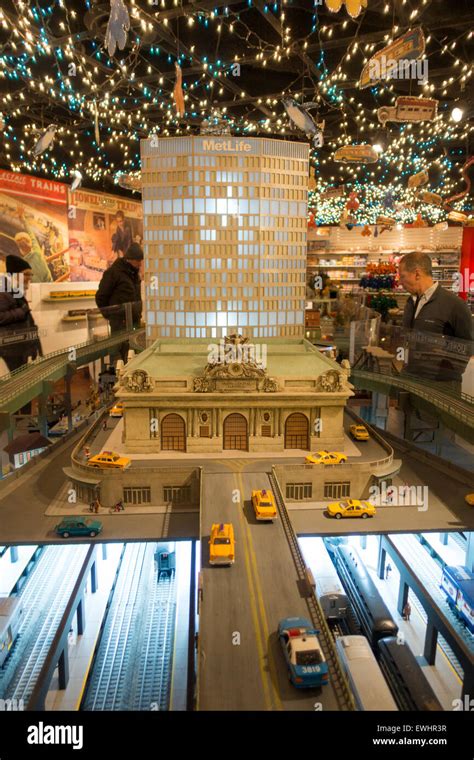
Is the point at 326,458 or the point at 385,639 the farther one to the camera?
the point at 326,458

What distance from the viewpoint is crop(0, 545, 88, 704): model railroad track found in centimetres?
1884

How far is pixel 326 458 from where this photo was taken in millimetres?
27594

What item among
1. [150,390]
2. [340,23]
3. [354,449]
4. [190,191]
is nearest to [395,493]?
[354,449]

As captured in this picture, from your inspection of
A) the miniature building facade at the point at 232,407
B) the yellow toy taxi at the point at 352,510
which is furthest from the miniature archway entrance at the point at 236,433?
the yellow toy taxi at the point at 352,510

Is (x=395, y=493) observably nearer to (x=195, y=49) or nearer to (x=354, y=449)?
(x=354, y=449)

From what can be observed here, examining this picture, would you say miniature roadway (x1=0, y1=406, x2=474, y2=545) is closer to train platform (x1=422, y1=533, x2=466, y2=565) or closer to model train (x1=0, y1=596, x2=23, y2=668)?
train platform (x1=422, y1=533, x2=466, y2=565)

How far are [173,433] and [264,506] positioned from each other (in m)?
8.12

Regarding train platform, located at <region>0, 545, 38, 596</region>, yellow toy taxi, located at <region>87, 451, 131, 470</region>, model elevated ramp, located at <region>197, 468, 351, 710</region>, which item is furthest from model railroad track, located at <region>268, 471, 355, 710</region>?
train platform, located at <region>0, 545, 38, 596</region>

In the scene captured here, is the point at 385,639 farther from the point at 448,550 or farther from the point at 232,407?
the point at 232,407

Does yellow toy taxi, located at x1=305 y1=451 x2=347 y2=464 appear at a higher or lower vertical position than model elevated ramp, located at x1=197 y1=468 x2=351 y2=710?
higher

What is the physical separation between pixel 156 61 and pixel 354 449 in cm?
2762

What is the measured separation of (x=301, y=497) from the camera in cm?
2738

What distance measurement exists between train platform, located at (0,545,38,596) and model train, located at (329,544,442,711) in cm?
1502

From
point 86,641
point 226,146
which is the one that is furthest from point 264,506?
point 226,146
